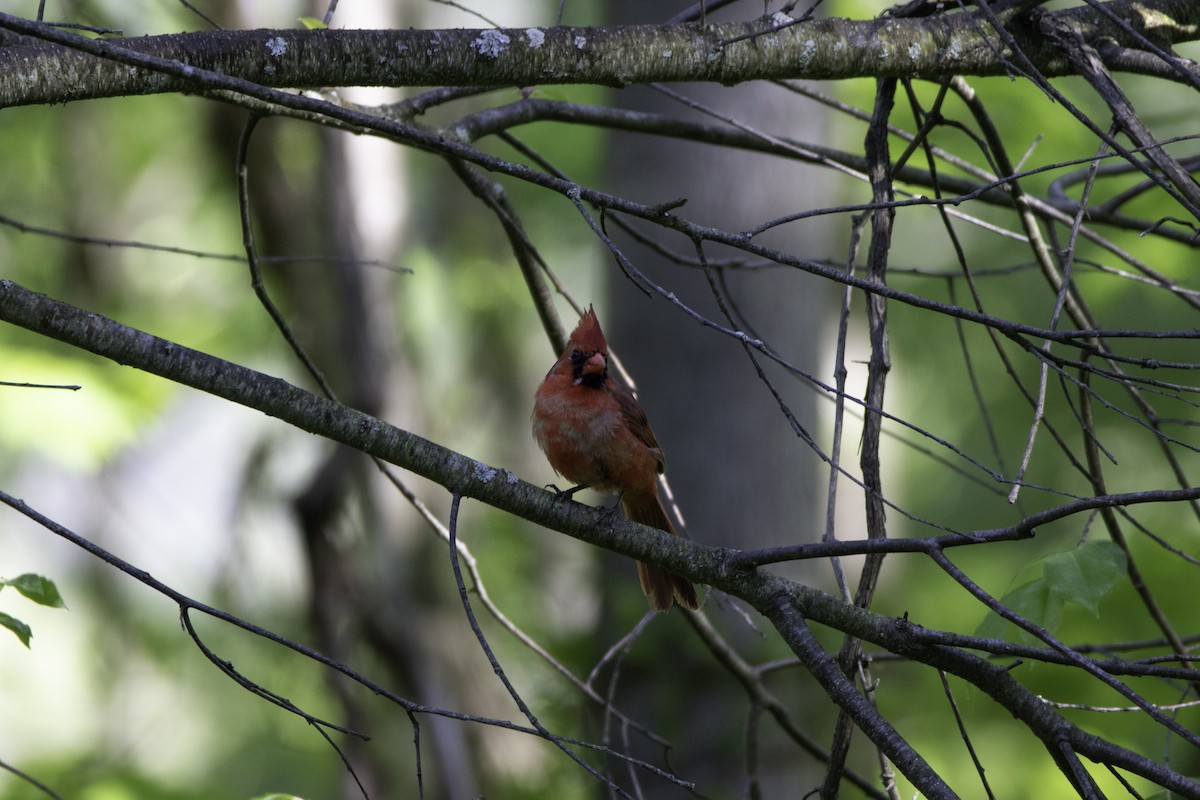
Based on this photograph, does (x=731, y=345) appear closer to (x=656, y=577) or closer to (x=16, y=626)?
(x=656, y=577)

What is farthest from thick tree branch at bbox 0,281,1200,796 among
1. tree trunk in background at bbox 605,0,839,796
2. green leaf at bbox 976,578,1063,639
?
tree trunk in background at bbox 605,0,839,796

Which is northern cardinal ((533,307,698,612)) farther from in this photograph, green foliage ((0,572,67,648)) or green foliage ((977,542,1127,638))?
green foliage ((0,572,67,648))

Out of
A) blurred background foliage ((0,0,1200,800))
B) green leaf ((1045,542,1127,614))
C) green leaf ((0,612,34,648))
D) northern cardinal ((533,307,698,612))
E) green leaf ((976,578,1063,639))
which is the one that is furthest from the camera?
blurred background foliage ((0,0,1200,800))

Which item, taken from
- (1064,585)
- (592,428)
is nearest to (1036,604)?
(1064,585)

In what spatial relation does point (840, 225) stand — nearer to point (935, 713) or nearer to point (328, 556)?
point (935, 713)

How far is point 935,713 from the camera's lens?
6.41 metres

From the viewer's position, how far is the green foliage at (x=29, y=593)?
238cm

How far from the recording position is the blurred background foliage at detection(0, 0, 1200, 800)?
6.09 meters

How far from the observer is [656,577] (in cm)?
425

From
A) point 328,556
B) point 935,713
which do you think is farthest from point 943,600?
point 328,556

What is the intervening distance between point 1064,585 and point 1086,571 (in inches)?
2.8

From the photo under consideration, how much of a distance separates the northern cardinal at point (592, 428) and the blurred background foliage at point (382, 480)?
2.31ft

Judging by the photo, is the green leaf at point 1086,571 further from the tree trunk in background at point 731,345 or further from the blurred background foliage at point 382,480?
the tree trunk in background at point 731,345

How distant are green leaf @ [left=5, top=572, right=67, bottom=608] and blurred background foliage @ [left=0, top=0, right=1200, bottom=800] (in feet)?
5.50
